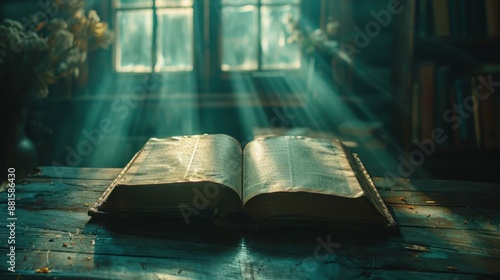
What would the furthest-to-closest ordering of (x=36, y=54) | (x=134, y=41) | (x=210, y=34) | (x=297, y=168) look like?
(x=134, y=41)
(x=210, y=34)
(x=36, y=54)
(x=297, y=168)

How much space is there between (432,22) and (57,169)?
166cm

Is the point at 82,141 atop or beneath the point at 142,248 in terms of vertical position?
beneath

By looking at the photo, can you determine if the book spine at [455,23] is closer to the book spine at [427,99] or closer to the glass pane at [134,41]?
the book spine at [427,99]

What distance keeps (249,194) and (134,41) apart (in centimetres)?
239

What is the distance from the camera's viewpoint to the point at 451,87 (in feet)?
7.07

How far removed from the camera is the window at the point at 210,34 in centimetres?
294

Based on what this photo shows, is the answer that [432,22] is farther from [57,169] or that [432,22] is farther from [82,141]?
[82,141]

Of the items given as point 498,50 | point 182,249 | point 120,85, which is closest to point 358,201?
point 182,249

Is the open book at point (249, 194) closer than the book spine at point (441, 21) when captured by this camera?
Yes

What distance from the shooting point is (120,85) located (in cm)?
300

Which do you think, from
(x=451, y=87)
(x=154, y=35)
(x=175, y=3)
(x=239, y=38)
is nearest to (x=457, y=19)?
(x=451, y=87)

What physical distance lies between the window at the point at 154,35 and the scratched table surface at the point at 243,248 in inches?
82.5

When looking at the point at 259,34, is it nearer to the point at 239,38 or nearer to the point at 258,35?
the point at 258,35

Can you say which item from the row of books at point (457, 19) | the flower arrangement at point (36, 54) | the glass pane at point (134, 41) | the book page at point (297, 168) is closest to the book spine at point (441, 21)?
the row of books at point (457, 19)
